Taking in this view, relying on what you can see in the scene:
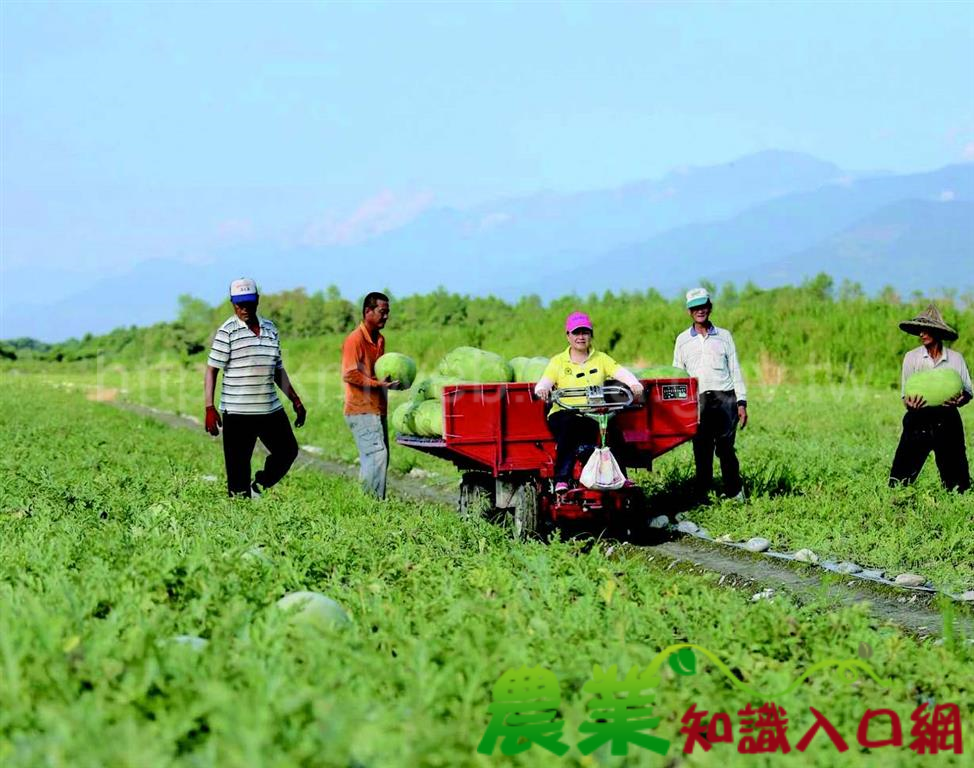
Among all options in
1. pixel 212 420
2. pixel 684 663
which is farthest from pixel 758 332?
pixel 684 663

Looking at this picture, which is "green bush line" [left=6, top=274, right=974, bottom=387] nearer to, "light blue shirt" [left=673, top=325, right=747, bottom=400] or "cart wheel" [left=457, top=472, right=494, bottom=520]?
Answer: "light blue shirt" [left=673, top=325, right=747, bottom=400]

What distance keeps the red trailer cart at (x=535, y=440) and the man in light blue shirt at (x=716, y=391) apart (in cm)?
108

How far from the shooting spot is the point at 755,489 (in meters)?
11.6

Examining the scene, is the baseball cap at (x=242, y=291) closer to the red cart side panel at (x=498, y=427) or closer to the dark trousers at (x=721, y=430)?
the red cart side panel at (x=498, y=427)

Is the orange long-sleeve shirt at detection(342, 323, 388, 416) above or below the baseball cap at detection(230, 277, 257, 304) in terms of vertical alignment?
below

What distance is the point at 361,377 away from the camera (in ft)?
35.7

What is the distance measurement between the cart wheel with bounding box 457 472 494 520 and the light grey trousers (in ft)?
2.77

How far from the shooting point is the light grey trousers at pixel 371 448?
11.0m

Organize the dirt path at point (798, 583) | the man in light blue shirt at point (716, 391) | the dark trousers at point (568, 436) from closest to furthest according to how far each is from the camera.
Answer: the dirt path at point (798, 583)
the dark trousers at point (568, 436)
the man in light blue shirt at point (716, 391)

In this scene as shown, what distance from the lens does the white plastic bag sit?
9398 millimetres

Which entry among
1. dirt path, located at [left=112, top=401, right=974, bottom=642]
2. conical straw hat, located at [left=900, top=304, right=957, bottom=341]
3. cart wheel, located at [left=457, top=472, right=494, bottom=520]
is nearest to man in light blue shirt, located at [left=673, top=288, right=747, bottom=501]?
dirt path, located at [left=112, top=401, right=974, bottom=642]

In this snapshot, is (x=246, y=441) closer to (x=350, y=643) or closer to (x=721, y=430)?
(x=721, y=430)

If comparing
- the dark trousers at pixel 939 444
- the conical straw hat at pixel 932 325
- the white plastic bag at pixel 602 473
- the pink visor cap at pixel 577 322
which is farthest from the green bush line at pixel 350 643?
the conical straw hat at pixel 932 325

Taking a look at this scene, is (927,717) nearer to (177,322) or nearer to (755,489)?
(755,489)
